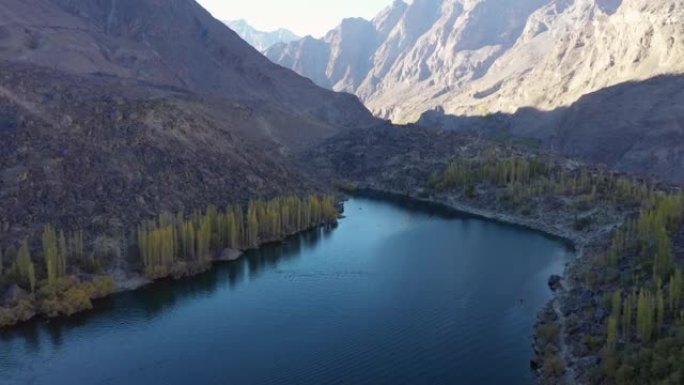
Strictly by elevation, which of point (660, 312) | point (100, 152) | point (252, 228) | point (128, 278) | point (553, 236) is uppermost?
point (100, 152)

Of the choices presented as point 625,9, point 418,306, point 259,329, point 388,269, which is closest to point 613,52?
point 625,9

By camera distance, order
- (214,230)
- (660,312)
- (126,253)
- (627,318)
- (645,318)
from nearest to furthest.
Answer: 1. (645,318)
2. (660,312)
3. (627,318)
4. (126,253)
5. (214,230)

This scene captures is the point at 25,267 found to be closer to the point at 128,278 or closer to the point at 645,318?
the point at 128,278

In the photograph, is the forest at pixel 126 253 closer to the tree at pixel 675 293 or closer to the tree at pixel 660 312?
the tree at pixel 660 312

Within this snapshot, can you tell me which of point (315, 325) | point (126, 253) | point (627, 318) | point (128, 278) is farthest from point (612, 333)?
point (126, 253)

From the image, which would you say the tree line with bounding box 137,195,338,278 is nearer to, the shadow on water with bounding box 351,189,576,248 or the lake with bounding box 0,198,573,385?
the lake with bounding box 0,198,573,385

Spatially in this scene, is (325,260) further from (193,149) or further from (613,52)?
(613,52)

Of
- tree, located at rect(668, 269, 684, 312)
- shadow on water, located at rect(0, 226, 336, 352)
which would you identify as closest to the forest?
shadow on water, located at rect(0, 226, 336, 352)

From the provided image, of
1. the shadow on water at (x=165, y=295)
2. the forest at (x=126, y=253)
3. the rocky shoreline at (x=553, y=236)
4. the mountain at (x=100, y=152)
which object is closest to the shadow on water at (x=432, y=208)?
the rocky shoreline at (x=553, y=236)
